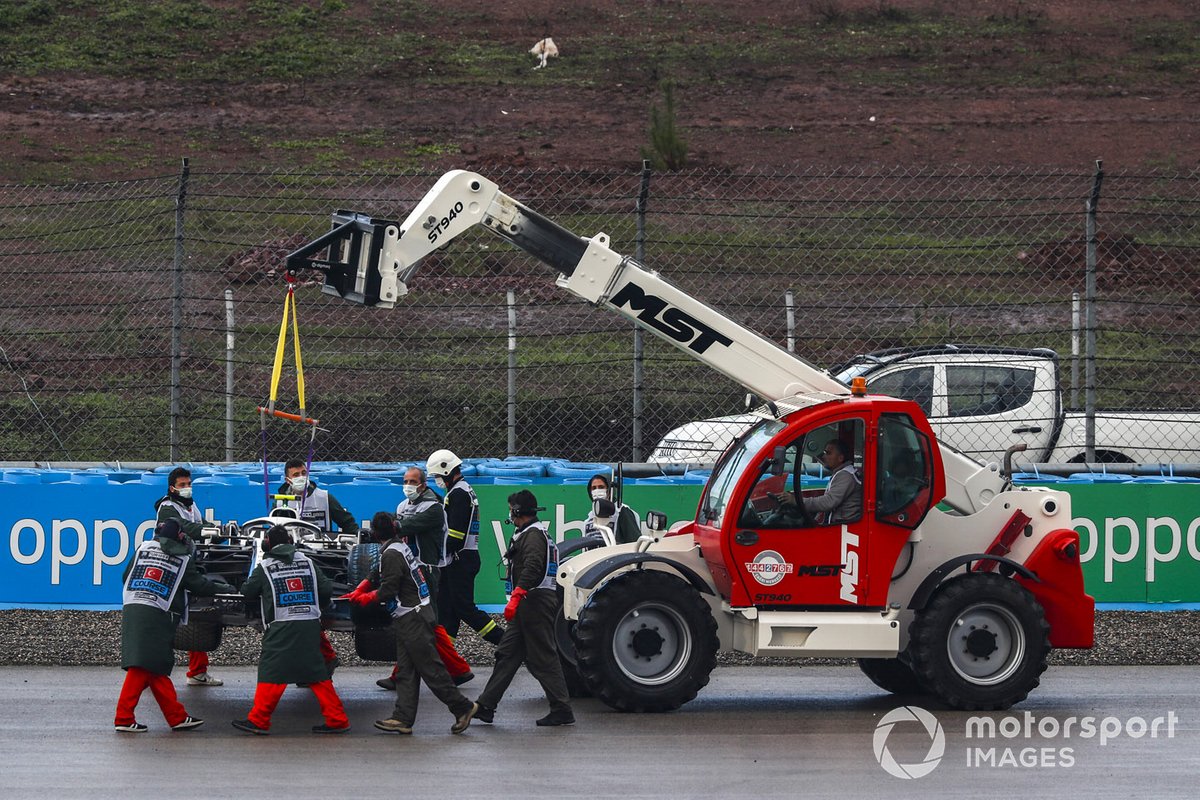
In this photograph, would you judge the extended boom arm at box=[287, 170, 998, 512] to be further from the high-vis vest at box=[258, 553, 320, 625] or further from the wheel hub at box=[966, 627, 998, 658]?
the high-vis vest at box=[258, 553, 320, 625]

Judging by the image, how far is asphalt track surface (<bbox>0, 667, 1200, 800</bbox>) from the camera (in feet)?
27.7

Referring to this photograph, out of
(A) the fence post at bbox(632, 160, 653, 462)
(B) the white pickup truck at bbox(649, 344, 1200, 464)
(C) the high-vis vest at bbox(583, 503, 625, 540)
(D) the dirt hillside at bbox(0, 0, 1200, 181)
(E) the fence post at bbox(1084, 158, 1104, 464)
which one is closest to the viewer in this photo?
(C) the high-vis vest at bbox(583, 503, 625, 540)

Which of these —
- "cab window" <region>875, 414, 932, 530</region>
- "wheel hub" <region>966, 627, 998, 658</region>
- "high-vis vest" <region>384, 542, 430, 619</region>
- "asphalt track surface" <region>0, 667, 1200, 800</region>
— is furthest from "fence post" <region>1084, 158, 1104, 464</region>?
"high-vis vest" <region>384, 542, 430, 619</region>

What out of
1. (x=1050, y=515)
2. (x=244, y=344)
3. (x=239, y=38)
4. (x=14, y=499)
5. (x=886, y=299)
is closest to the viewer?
(x=1050, y=515)

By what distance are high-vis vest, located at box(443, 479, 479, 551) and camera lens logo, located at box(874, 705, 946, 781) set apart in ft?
12.2

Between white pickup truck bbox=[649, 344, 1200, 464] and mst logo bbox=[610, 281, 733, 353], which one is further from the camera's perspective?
white pickup truck bbox=[649, 344, 1200, 464]

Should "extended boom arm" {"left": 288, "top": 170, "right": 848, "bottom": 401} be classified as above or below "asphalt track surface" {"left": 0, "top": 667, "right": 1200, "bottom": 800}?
above

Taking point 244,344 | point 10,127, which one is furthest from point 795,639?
point 10,127

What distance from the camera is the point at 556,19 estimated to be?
5131cm

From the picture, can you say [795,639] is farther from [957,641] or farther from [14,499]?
[14,499]

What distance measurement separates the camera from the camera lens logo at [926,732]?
8852 mm

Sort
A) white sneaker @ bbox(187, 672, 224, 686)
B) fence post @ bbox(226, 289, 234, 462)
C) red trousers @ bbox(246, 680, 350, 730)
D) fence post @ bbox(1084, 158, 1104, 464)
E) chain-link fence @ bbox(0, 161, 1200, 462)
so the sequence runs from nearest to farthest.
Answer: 1. red trousers @ bbox(246, 680, 350, 730)
2. white sneaker @ bbox(187, 672, 224, 686)
3. fence post @ bbox(1084, 158, 1104, 464)
4. fence post @ bbox(226, 289, 234, 462)
5. chain-link fence @ bbox(0, 161, 1200, 462)

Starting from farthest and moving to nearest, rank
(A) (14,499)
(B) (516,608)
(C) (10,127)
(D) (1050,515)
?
1. (C) (10,127)
2. (A) (14,499)
3. (D) (1050,515)
4. (B) (516,608)

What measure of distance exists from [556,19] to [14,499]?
40.1m
